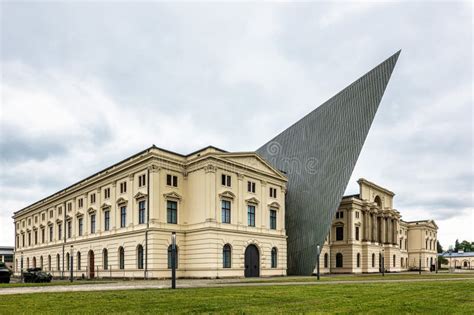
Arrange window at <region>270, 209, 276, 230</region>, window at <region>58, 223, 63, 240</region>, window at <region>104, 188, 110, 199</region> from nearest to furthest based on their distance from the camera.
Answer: window at <region>270, 209, 276, 230</region>, window at <region>104, 188, 110, 199</region>, window at <region>58, 223, 63, 240</region>

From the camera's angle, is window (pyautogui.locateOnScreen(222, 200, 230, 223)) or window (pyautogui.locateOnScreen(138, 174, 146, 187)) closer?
window (pyautogui.locateOnScreen(138, 174, 146, 187))

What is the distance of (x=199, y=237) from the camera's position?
42.3m

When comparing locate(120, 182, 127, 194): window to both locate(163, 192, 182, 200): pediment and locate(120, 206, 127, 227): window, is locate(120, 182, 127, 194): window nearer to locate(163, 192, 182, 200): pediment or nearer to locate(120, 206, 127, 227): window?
locate(120, 206, 127, 227): window

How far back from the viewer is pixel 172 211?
43375 mm

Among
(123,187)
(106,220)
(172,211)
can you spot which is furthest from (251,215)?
(106,220)

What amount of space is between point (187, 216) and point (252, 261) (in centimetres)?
827

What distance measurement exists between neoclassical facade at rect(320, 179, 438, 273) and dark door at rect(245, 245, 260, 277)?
22601 mm

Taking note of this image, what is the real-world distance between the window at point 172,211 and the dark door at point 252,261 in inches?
315

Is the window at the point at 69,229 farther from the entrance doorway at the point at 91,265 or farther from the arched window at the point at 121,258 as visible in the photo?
the arched window at the point at 121,258

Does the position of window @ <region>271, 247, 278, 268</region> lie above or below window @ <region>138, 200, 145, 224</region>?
below

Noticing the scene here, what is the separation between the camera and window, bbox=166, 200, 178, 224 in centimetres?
4294

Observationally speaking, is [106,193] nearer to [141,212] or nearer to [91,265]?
Answer: [141,212]

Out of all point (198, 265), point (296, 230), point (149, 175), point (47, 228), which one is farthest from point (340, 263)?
point (47, 228)

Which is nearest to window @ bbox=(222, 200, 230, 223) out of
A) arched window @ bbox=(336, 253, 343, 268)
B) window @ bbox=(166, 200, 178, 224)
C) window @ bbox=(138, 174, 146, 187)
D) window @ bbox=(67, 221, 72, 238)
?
window @ bbox=(166, 200, 178, 224)
